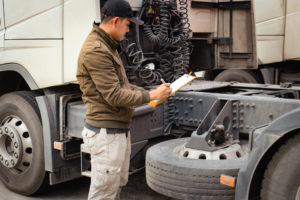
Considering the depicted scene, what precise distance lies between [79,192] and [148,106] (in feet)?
4.55

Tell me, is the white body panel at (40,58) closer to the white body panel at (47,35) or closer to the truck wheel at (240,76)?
the white body panel at (47,35)

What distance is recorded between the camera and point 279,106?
3.61m

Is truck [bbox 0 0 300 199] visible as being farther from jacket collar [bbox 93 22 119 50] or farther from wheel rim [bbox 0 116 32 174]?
jacket collar [bbox 93 22 119 50]

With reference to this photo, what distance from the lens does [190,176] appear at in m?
3.18

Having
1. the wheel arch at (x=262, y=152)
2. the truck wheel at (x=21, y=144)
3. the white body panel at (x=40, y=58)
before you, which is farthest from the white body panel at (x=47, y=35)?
the wheel arch at (x=262, y=152)

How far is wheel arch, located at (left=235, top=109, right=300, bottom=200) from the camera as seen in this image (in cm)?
285

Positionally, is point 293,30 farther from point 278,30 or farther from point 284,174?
point 284,174

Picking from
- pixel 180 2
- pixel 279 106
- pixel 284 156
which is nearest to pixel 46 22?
pixel 180 2

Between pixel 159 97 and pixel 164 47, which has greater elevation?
pixel 164 47

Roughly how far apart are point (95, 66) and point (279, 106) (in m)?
1.55

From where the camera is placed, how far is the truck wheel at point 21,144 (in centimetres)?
462

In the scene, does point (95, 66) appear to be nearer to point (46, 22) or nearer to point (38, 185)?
point (46, 22)

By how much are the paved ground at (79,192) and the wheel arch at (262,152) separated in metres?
1.76

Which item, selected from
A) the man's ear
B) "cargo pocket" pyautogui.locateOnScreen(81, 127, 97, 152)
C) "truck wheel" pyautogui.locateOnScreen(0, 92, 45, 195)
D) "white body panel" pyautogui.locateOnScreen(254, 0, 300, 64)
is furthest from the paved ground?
"white body panel" pyautogui.locateOnScreen(254, 0, 300, 64)
